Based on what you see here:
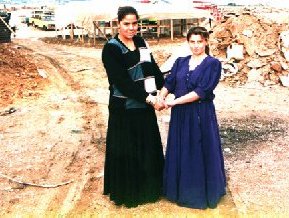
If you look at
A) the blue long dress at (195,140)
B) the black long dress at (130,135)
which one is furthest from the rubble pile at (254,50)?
the black long dress at (130,135)

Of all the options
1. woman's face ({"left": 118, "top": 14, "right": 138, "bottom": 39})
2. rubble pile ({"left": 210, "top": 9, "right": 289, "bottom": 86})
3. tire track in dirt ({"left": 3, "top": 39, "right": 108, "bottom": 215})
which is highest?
woman's face ({"left": 118, "top": 14, "right": 138, "bottom": 39})

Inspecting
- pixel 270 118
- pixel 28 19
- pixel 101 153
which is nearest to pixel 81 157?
pixel 101 153

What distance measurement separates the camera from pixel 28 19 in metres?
42.4

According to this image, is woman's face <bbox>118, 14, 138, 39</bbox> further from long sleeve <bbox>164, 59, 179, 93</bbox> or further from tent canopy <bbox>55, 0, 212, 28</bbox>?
tent canopy <bbox>55, 0, 212, 28</bbox>

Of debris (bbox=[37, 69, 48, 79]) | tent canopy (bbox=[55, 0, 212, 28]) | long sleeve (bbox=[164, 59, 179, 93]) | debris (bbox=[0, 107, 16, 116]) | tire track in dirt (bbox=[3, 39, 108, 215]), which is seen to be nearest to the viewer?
long sleeve (bbox=[164, 59, 179, 93])

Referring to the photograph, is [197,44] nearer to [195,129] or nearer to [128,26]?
[128,26]

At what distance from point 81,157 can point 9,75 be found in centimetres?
731

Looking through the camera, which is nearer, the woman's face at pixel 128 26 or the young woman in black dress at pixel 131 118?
the woman's face at pixel 128 26

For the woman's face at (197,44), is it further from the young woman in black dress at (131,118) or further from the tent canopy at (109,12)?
the tent canopy at (109,12)

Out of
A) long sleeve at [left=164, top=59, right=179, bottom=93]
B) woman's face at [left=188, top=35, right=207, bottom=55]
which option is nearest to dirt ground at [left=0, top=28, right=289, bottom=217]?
long sleeve at [left=164, top=59, right=179, bottom=93]

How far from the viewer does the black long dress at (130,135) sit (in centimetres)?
394

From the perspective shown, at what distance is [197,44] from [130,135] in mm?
1116

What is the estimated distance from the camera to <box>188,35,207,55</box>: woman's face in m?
3.93

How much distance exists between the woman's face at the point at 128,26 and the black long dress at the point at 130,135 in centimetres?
12
